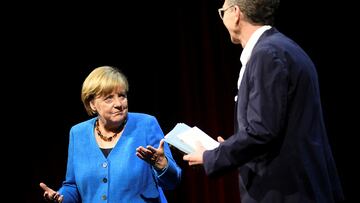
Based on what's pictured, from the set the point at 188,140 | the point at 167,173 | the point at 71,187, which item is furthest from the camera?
the point at 71,187

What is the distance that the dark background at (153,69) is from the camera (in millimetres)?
3691

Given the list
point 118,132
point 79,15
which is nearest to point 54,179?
point 79,15

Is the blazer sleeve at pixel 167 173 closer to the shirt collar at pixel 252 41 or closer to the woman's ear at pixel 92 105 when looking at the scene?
the woman's ear at pixel 92 105

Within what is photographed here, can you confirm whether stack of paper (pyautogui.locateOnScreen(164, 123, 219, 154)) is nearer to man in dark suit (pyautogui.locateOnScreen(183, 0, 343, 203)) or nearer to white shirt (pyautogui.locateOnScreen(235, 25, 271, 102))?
man in dark suit (pyautogui.locateOnScreen(183, 0, 343, 203))

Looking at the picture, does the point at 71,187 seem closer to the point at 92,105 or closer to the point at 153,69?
the point at 92,105

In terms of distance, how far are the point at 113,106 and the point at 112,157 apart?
10.4 inches

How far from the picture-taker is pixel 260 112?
72.0 inches

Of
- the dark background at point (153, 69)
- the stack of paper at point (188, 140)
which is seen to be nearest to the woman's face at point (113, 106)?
the stack of paper at point (188, 140)

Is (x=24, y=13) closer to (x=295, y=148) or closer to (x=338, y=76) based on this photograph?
(x=338, y=76)

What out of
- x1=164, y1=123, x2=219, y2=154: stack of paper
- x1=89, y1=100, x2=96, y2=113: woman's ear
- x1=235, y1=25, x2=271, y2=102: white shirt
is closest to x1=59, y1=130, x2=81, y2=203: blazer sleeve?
x1=89, y1=100, x2=96, y2=113: woman's ear

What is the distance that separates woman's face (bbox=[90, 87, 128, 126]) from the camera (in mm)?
2781

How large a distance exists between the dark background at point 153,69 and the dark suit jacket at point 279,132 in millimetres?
1839

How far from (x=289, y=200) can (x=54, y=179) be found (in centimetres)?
281

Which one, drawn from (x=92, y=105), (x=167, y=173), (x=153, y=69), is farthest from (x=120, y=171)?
(x=153, y=69)
